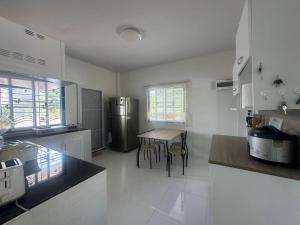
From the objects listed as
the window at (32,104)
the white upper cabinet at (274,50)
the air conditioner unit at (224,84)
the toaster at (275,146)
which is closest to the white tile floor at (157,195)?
the toaster at (275,146)

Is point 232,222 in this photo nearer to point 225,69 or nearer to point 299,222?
point 299,222

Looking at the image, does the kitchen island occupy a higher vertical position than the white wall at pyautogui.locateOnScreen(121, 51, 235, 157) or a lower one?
lower

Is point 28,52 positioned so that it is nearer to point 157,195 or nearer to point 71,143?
point 71,143

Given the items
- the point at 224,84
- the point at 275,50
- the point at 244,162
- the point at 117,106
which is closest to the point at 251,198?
the point at 244,162

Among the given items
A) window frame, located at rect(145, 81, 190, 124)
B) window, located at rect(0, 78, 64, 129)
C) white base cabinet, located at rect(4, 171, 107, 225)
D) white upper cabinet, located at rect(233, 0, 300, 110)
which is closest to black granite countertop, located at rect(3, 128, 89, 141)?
window, located at rect(0, 78, 64, 129)

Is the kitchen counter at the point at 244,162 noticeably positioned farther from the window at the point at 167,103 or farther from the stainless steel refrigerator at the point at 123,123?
the stainless steel refrigerator at the point at 123,123

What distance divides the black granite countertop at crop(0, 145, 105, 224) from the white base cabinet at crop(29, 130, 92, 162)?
1183mm

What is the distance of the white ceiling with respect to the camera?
1671 millimetres

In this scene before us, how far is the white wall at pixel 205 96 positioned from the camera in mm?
3117

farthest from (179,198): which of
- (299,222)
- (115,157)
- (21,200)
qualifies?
(115,157)

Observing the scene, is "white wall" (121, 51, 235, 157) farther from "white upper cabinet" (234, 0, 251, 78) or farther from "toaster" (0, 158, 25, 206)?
"toaster" (0, 158, 25, 206)

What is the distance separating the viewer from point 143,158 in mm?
3451

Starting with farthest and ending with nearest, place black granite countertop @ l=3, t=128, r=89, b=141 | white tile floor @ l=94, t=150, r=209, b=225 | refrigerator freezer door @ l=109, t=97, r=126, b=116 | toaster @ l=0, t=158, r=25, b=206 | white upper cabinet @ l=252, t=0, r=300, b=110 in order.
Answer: refrigerator freezer door @ l=109, t=97, r=126, b=116
black granite countertop @ l=3, t=128, r=89, b=141
white tile floor @ l=94, t=150, r=209, b=225
white upper cabinet @ l=252, t=0, r=300, b=110
toaster @ l=0, t=158, r=25, b=206

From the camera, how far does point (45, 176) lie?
81 centimetres
